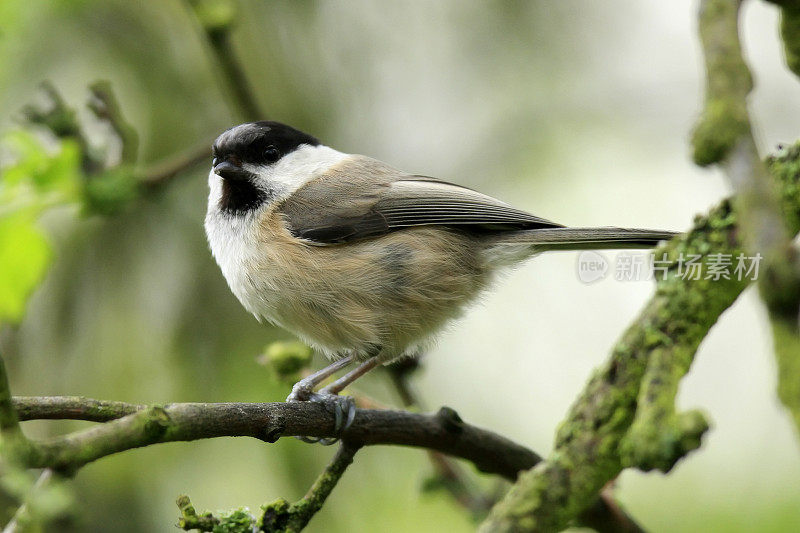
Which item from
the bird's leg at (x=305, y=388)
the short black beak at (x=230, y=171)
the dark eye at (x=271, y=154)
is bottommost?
the bird's leg at (x=305, y=388)

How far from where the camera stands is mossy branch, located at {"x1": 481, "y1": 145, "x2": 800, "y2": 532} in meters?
1.45

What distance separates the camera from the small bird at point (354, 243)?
9.04 feet

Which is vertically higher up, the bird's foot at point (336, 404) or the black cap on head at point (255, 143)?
the black cap on head at point (255, 143)

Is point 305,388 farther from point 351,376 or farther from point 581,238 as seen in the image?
point 581,238

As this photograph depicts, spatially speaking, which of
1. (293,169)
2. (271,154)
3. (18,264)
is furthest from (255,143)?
(18,264)

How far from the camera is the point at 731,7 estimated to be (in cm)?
152

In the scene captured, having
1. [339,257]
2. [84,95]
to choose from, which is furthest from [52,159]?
[84,95]

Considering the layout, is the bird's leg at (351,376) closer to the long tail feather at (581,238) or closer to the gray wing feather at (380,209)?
the gray wing feather at (380,209)

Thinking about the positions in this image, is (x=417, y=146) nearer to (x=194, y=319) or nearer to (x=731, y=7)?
(x=194, y=319)

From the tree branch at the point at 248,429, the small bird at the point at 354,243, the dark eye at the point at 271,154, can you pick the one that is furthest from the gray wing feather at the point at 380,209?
the tree branch at the point at 248,429

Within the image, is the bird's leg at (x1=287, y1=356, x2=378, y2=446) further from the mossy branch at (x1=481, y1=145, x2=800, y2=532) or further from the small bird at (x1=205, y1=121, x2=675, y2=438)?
the mossy branch at (x1=481, y1=145, x2=800, y2=532)

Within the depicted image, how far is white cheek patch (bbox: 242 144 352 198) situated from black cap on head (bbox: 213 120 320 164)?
0.10ft

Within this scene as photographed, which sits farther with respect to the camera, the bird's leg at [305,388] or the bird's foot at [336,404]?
the bird's leg at [305,388]

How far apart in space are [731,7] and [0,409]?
1.56 m
